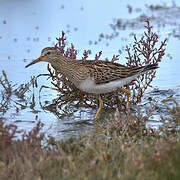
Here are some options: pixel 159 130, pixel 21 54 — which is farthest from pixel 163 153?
pixel 21 54

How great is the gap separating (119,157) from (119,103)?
2876mm

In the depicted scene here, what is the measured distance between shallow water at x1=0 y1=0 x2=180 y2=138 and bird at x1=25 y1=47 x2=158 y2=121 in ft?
2.07

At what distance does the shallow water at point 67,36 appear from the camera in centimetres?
800

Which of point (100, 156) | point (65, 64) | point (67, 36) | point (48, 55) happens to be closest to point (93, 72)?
point (65, 64)

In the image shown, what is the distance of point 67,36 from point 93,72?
6551 mm

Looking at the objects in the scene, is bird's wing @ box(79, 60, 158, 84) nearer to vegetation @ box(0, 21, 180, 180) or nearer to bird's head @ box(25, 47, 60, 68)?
bird's head @ box(25, 47, 60, 68)

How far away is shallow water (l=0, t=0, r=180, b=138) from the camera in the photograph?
8004mm

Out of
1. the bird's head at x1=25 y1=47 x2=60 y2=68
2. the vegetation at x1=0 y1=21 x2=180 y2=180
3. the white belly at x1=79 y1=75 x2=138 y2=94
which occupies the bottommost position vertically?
the vegetation at x1=0 y1=21 x2=180 y2=180

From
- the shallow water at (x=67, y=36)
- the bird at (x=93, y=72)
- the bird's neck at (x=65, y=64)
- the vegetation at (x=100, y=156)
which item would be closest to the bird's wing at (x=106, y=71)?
the bird at (x=93, y=72)

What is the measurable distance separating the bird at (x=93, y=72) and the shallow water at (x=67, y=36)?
0.63 metres

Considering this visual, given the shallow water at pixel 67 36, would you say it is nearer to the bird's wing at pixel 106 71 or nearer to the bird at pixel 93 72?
the bird at pixel 93 72

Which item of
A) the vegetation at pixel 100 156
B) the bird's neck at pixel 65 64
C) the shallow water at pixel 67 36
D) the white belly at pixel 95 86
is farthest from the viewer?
the shallow water at pixel 67 36

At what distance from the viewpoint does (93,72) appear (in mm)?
7309

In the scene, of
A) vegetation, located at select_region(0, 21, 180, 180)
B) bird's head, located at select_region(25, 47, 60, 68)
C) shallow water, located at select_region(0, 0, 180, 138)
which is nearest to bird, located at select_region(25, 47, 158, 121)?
bird's head, located at select_region(25, 47, 60, 68)
